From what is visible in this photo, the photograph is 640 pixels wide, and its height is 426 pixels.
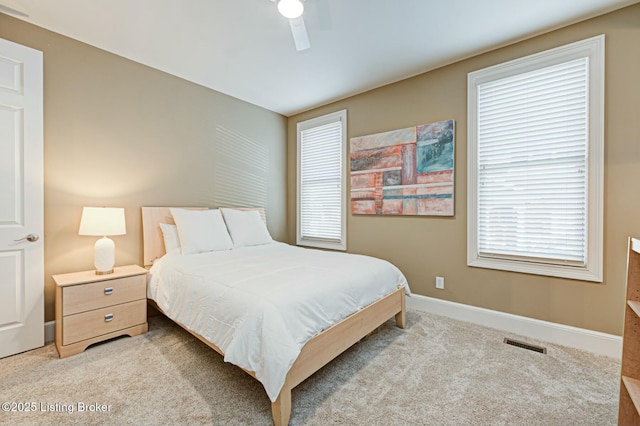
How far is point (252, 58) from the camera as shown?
290cm

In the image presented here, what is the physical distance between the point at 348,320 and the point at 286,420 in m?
0.71

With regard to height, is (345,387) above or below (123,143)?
below

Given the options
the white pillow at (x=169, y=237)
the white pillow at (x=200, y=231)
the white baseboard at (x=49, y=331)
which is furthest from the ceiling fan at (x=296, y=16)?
the white baseboard at (x=49, y=331)

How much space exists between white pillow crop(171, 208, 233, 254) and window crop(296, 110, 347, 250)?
4.74 feet

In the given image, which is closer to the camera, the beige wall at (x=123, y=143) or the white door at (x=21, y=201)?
the white door at (x=21, y=201)

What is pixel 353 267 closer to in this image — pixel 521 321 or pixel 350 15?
pixel 521 321

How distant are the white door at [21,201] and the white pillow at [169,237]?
36.3 inches

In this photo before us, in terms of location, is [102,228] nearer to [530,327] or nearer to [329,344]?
[329,344]

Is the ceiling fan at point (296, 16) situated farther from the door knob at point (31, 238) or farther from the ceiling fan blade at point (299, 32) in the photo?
the door knob at point (31, 238)

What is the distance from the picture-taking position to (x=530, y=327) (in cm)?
255

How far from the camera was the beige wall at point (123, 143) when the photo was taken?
8.20 feet

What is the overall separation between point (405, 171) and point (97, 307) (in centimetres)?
324

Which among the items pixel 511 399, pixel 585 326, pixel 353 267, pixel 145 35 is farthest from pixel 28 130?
pixel 585 326

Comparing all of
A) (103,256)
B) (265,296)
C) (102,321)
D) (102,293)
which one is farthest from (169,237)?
(265,296)
